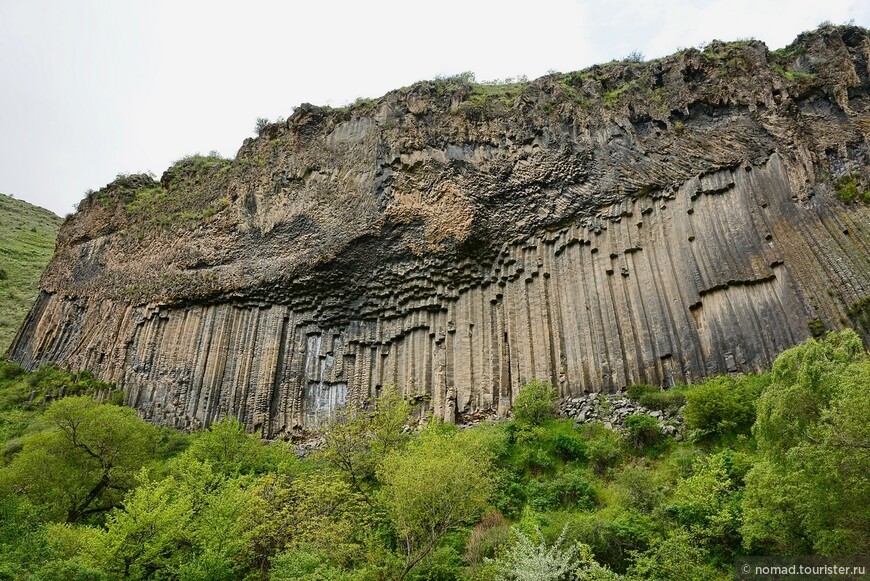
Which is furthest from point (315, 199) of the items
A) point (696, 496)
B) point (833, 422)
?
point (833, 422)

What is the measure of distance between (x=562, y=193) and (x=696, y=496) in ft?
48.2

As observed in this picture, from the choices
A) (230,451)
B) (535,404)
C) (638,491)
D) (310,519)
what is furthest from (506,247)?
(310,519)

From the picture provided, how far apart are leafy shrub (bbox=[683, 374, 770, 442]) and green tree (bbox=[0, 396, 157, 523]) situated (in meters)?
17.5

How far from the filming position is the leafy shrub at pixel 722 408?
15.7 meters

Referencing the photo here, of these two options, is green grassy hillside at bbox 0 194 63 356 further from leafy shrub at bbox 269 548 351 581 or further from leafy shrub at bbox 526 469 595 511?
leafy shrub at bbox 526 469 595 511

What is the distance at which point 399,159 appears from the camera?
2716 cm

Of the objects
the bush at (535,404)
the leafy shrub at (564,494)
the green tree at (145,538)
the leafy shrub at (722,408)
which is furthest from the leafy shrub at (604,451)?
the green tree at (145,538)

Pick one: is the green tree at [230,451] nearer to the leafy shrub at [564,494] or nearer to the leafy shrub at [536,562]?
the leafy shrub at [564,494]

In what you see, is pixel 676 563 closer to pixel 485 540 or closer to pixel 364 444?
pixel 485 540

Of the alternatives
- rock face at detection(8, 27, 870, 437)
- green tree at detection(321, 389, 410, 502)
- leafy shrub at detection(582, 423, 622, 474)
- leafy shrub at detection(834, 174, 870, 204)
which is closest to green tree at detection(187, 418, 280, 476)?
rock face at detection(8, 27, 870, 437)

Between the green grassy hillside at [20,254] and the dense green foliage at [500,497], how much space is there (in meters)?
30.4

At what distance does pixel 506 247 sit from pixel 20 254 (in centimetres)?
5086

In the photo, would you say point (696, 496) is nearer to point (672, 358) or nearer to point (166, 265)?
point (672, 358)

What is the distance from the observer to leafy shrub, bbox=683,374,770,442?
15.7 meters
